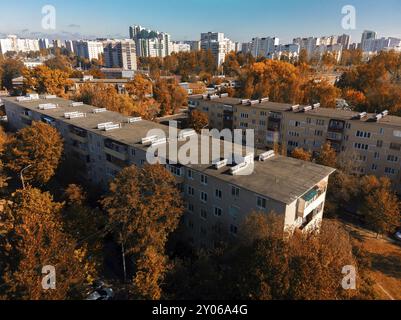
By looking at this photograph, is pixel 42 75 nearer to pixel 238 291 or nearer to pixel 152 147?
pixel 152 147

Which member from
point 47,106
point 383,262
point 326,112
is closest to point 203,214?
point 383,262

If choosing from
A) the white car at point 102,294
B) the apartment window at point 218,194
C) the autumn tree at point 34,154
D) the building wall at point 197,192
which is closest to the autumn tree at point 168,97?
the building wall at point 197,192

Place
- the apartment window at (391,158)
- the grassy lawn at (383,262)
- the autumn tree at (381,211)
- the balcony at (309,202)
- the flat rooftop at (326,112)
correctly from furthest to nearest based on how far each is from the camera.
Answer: the flat rooftop at (326,112)
the apartment window at (391,158)
the autumn tree at (381,211)
the grassy lawn at (383,262)
the balcony at (309,202)

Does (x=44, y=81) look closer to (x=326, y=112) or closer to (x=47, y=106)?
(x=47, y=106)

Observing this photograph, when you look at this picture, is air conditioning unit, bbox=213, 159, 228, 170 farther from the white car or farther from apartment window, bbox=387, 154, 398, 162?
apartment window, bbox=387, 154, 398, 162

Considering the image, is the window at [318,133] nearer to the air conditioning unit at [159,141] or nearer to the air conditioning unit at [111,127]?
the air conditioning unit at [159,141]
